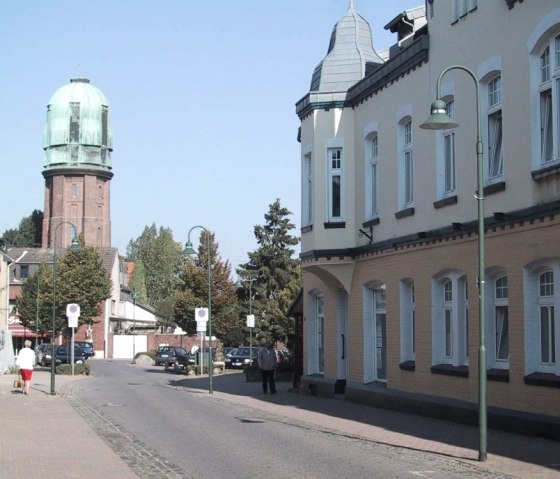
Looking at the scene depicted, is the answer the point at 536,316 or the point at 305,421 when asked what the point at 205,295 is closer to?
the point at 305,421

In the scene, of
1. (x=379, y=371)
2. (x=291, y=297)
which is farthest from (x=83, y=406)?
(x=291, y=297)

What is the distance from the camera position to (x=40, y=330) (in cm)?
7275

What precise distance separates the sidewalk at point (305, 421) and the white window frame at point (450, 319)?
1.52m

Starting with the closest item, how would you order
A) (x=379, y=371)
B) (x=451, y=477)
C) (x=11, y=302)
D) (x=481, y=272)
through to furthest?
(x=451, y=477) < (x=481, y=272) < (x=379, y=371) < (x=11, y=302)

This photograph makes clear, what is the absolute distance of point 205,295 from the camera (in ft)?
244

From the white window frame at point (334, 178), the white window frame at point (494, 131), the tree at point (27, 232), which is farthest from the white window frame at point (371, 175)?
the tree at point (27, 232)

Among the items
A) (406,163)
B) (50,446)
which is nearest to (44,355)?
(406,163)

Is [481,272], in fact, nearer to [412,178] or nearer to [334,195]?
[412,178]

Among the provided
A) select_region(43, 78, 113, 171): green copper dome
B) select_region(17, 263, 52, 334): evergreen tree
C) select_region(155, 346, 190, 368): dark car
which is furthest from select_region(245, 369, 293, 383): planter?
select_region(43, 78, 113, 171): green copper dome

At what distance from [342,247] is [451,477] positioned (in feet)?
46.4

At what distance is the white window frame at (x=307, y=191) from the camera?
1076 inches

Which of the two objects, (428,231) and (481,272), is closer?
(481,272)

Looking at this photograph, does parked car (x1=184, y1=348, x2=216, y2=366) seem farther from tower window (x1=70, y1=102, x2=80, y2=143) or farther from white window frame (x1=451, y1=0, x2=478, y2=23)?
tower window (x1=70, y1=102, x2=80, y2=143)

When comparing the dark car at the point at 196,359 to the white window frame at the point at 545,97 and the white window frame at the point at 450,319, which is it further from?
the white window frame at the point at 545,97
